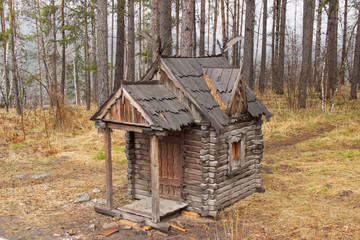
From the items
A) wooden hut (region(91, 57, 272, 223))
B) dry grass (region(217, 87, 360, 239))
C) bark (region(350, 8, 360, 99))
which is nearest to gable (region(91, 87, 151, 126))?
wooden hut (region(91, 57, 272, 223))

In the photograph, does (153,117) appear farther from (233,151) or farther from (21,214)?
(21,214)

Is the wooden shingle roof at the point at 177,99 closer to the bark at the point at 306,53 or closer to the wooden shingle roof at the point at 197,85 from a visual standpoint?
the wooden shingle roof at the point at 197,85

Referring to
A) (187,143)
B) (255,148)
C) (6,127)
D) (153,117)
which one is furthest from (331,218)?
(6,127)

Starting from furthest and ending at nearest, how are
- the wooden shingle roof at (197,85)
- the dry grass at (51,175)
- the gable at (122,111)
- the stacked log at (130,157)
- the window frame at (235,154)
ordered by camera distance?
the stacked log at (130,157) → the window frame at (235,154) → the dry grass at (51,175) → the wooden shingle roof at (197,85) → the gable at (122,111)

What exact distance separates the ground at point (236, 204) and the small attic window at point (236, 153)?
993mm

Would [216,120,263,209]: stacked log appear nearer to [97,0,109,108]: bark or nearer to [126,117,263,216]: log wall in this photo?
[126,117,263,216]: log wall

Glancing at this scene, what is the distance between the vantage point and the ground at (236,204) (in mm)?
7301

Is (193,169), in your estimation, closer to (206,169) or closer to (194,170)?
(194,170)

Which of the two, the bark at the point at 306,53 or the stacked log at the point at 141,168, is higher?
the bark at the point at 306,53

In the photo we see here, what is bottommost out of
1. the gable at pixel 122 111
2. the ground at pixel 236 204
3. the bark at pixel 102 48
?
the ground at pixel 236 204

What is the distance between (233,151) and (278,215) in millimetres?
1902

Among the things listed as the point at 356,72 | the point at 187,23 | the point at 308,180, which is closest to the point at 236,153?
the point at 308,180

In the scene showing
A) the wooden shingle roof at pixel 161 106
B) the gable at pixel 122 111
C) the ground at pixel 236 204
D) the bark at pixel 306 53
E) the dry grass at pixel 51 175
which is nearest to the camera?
the wooden shingle roof at pixel 161 106

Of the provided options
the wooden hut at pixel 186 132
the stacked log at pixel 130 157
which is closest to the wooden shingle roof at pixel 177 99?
the wooden hut at pixel 186 132
